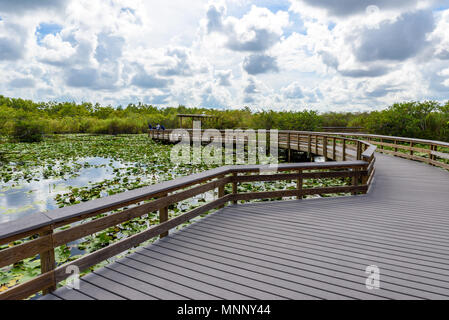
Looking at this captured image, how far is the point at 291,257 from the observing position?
11.0 ft

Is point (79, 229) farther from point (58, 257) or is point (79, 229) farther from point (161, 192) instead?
point (58, 257)

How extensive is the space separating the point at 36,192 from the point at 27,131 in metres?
24.7

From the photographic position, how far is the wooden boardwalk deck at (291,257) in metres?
2.67

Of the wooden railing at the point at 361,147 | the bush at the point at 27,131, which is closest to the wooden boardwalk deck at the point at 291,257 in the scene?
the wooden railing at the point at 361,147

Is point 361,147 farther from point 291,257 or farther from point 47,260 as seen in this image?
point 47,260

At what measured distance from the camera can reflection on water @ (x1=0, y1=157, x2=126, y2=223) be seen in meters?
6.99

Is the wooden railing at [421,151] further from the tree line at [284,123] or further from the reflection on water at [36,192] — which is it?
the reflection on water at [36,192]

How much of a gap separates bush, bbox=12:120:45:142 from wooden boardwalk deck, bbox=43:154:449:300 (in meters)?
29.5

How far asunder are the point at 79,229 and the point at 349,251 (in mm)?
3029

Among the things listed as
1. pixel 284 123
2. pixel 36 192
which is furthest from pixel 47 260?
pixel 284 123

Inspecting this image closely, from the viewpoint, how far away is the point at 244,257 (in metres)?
3.38

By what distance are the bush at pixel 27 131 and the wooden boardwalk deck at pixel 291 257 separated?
29.5 metres
